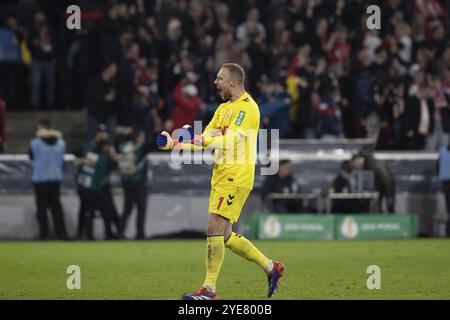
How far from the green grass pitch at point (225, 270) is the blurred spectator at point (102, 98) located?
13.5ft

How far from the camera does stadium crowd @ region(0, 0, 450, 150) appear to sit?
89.0ft

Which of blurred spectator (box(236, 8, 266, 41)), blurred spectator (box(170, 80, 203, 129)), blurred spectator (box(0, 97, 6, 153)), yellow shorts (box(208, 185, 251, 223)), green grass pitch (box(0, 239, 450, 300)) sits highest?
blurred spectator (box(236, 8, 266, 41))

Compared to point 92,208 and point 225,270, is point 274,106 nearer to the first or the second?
point 92,208

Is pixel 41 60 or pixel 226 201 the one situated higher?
pixel 41 60

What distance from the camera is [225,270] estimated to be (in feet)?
57.7

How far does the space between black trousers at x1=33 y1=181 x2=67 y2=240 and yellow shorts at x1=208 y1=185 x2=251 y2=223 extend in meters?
13.0

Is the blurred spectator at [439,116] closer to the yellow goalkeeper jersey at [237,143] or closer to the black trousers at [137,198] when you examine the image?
the black trousers at [137,198]

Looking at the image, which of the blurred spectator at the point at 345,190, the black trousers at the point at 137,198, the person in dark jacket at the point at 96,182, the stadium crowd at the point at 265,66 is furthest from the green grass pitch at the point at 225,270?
the stadium crowd at the point at 265,66

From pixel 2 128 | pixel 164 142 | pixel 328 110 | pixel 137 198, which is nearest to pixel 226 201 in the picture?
pixel 164 142

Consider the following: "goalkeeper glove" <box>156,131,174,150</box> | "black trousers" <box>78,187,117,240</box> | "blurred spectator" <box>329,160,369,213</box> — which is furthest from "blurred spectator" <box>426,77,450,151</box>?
"goalkeeper glove" <box>156,131,174,150</box>

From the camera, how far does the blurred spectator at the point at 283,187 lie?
25828mm

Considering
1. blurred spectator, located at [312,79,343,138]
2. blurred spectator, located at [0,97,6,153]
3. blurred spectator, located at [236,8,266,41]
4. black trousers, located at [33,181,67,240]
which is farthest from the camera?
blurred spectator, located at [236,8,266,41]

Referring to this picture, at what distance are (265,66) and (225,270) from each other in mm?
11600

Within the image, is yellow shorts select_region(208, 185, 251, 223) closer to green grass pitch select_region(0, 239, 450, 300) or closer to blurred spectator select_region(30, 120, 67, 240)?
green grass pitch select_region(0, 239, 450, 300)
